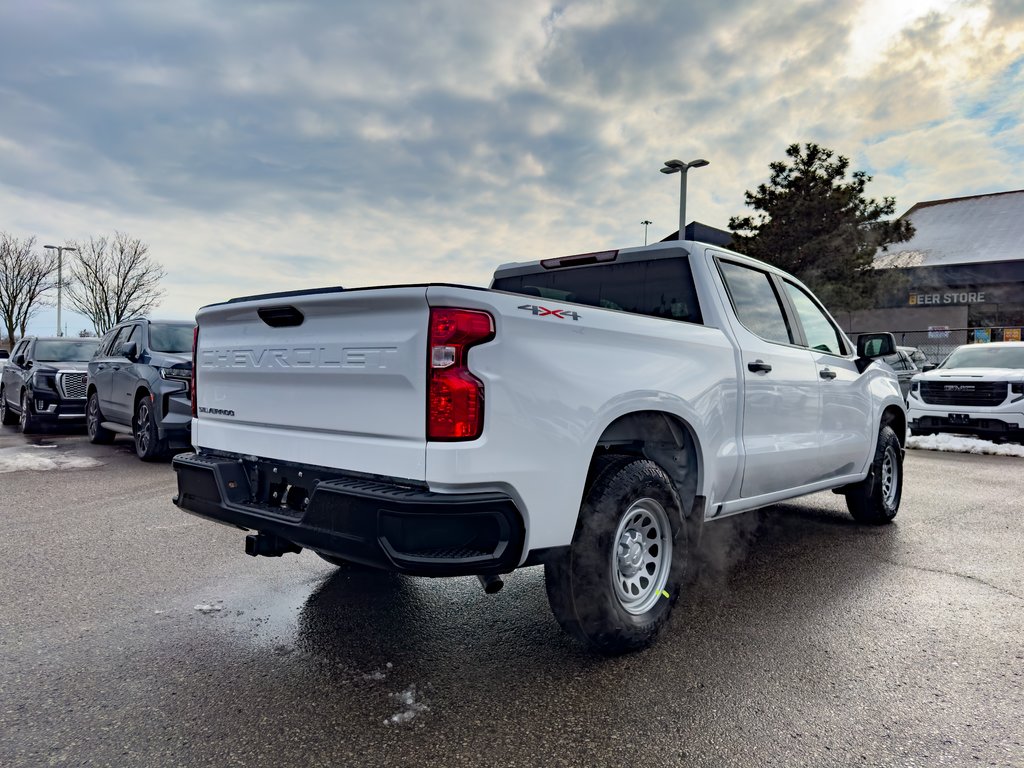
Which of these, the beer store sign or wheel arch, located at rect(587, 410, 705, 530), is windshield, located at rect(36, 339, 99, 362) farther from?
the beer store sign

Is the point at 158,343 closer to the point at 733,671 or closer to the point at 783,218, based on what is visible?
the point at 733,671

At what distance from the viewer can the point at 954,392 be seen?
11.7 meters

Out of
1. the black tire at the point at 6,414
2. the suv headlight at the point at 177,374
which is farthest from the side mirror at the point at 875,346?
the black tire at the point at 6,414

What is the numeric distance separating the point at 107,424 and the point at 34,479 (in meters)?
2.78

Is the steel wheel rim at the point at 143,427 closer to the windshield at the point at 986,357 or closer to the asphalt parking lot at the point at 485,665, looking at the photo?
the asphalt parking lot at the point at 485,665

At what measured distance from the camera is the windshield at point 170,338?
9547mm

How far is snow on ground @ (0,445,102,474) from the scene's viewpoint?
28.9 feet

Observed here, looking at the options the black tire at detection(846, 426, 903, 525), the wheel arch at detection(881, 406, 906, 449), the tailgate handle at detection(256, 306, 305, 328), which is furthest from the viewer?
the wheel arch at detection(881, 406, 906, 449)

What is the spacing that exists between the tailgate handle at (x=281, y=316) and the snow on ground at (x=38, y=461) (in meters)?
6.81

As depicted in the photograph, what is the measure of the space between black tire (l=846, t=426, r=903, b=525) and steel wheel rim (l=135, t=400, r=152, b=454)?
780 centimetres

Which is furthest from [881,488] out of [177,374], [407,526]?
[177,374]

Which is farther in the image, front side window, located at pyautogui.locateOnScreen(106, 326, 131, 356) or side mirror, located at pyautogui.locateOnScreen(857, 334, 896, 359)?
front side window, located at pyautogui.locateOnScreen(106, 326, 131, 356)

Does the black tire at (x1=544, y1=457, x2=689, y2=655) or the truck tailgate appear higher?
the truck tailgate

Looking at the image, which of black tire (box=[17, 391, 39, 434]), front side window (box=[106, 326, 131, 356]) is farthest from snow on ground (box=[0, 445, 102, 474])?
black tire (box=[17, 391, 39, 434])
